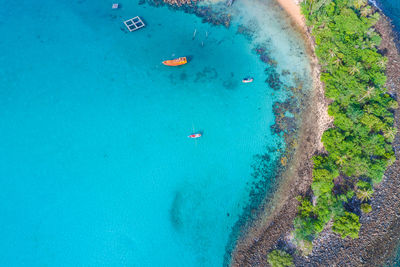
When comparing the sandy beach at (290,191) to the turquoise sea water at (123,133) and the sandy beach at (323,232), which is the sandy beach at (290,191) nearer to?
the sandy beach at (323,232)

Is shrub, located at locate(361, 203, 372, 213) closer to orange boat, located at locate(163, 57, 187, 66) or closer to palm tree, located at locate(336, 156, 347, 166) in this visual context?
palm tree, located at locate(336, 156, 347, 166)

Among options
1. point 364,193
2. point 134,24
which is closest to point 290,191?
point 364,193

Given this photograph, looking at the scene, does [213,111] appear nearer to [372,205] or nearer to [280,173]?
[280,173]

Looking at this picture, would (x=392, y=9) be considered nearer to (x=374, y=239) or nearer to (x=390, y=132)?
(x=390, y=132)

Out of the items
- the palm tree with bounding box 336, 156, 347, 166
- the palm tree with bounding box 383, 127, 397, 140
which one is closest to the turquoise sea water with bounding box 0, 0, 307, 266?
the palm tree with bounding box 336, 156, 347, 166

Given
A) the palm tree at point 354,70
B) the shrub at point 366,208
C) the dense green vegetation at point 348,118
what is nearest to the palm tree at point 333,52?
the dense green vegetation at point 348,118
